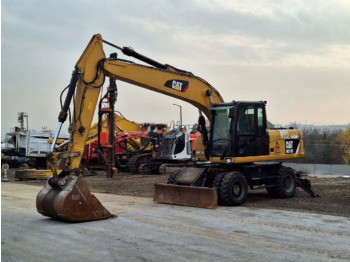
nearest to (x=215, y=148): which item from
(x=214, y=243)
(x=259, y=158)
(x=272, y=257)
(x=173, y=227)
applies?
(x=259, y=158)

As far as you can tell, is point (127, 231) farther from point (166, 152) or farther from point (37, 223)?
point (166, 152)

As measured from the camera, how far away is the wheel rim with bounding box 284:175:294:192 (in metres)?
12.9

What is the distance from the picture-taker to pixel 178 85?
38.3ft

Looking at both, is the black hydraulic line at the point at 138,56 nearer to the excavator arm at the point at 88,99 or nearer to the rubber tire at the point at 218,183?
the excavator arm at the point at 88,99

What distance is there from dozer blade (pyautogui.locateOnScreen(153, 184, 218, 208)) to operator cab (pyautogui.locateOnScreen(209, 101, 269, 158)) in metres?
1.23

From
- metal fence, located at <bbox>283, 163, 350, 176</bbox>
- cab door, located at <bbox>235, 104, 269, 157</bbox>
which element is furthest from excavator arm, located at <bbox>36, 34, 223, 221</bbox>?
metal fence, located at <bbox>283, 163, 350, 176</bbox>

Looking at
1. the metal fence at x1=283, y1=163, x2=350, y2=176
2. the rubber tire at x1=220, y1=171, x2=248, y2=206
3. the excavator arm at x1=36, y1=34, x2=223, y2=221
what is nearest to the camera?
the excavator arm at x1=36, y1=34, x2=223, y2=221

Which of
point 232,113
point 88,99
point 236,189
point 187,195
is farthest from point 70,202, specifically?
point 232,113

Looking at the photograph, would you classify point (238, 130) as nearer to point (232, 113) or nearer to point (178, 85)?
point (232, 113)

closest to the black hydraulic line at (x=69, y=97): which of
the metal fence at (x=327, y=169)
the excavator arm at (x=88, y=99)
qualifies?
the excavator arm at (x=88, y=99)

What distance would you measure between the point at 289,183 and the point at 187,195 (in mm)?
3510

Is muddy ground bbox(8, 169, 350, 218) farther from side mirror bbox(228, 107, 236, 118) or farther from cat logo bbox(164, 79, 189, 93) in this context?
cat logo bbox(164, 79, 189, 93)

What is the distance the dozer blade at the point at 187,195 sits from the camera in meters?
10.7

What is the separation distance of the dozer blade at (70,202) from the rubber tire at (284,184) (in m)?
5.47
